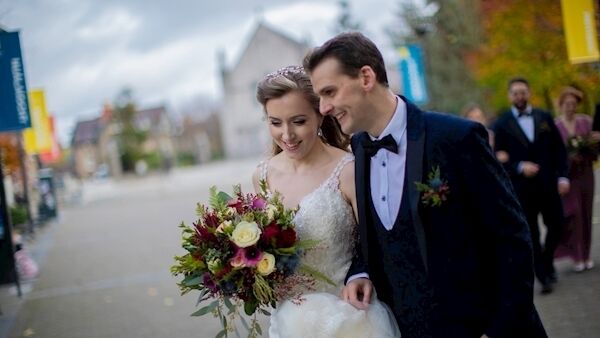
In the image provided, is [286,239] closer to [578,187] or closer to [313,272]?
[313,272]

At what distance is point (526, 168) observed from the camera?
22.6 ft

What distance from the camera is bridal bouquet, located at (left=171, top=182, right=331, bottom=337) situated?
111 inches

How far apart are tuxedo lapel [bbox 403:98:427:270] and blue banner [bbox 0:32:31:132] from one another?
8.70 metres

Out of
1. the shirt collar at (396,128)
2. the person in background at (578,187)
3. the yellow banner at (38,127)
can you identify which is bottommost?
the person in background at (578,187)

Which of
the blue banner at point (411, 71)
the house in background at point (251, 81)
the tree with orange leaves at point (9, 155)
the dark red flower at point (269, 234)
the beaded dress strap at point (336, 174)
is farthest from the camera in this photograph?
the house in background at point (251, 81)

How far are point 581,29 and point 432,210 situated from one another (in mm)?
9353

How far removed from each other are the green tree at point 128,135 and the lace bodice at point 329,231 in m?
67.4

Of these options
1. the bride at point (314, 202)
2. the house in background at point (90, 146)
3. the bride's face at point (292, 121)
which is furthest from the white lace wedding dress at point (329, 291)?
the house in background at point (90, 146)

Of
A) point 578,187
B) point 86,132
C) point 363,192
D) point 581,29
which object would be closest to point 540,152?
point 578,187

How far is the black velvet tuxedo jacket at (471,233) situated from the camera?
239cm

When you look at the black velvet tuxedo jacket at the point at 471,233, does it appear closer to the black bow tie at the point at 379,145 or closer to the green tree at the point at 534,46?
the black bow tie at the point at 379,145

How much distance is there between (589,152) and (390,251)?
19.4 feet

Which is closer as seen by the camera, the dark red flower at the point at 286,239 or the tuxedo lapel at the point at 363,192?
the tuxedo lapel at the point at 363,192

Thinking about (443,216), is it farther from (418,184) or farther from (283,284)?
(283,284)
